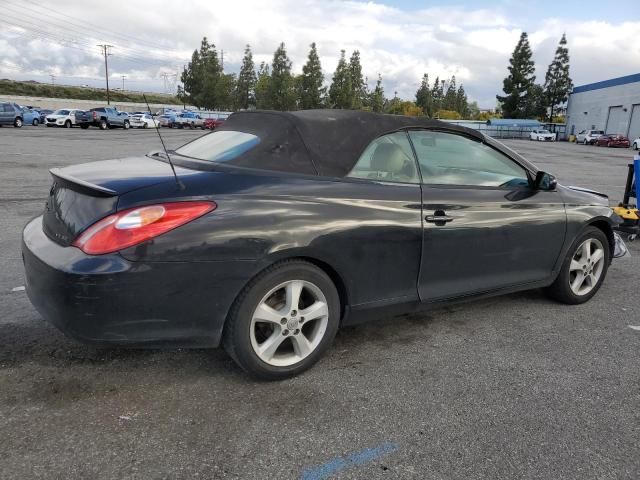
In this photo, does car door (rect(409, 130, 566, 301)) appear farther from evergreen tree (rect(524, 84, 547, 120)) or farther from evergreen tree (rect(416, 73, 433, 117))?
evergreen tree (rect(416, 73, 433, 117))

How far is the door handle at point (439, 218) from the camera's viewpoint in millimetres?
3234

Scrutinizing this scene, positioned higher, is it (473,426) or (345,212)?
(345,212)

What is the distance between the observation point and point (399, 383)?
9.62 ft

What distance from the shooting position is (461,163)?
364 centimetres

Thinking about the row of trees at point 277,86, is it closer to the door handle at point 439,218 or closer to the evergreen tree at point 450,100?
the evergreen tree at point 450,100

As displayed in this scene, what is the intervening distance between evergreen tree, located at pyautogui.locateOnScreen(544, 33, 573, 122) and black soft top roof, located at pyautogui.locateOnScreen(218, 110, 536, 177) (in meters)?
85.4

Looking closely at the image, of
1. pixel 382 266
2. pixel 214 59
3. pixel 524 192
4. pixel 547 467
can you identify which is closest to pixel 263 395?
pixel 382 266

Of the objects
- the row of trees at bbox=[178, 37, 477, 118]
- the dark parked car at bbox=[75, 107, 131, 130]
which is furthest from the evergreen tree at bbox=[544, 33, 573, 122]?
the dark parked car at bbox=[75, 107, 131, 130]

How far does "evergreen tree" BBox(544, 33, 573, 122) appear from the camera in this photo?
78.2 m

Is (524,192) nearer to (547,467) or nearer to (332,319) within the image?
(332,319)

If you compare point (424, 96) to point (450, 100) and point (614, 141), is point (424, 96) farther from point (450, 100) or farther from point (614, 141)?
point (614, 141)

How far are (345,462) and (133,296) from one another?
4.07ft

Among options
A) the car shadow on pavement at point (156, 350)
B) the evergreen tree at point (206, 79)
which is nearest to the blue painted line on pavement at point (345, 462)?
the car shadow on pavement at point (156, 350)

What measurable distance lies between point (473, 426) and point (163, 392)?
1625 millimetres
